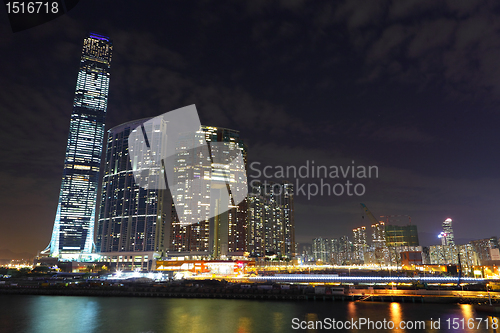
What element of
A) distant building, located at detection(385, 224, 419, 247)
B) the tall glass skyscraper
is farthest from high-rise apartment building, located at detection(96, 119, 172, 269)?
distant building, located at detection(385, 224, 419, 247)

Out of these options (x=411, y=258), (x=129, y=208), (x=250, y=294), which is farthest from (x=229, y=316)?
(x=129, y=208)

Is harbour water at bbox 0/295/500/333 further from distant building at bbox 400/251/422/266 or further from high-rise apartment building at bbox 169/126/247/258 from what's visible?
high-rise apartment building at bbox 169/126/247/258

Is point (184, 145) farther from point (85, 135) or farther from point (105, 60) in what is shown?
point (105, 60)

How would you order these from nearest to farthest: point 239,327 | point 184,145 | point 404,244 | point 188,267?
point 239,327 → point 188,267 → point 404,244 → point 184,145

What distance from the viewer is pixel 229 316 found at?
130ft

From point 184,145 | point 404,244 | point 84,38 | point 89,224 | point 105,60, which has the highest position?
point 84,38

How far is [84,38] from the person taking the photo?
620ft

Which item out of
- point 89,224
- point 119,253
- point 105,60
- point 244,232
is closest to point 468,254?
point 244,232

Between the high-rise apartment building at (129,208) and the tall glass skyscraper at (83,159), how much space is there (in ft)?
23.2

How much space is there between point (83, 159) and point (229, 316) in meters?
159

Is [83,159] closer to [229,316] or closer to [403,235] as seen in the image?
[229,316]

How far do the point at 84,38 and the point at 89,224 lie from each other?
115496 millimetres

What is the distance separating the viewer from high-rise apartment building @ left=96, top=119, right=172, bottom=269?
144m

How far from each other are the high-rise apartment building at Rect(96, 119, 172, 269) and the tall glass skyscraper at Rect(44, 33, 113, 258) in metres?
7.06
